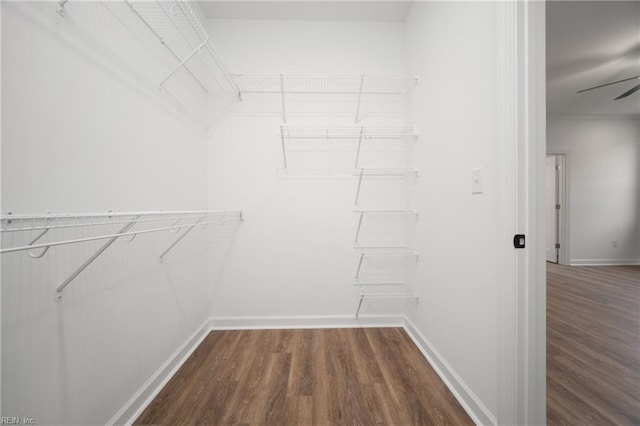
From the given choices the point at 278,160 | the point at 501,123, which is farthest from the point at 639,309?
the point at 278,160

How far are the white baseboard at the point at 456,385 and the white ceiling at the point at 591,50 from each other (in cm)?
292

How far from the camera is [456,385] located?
4.22 ft

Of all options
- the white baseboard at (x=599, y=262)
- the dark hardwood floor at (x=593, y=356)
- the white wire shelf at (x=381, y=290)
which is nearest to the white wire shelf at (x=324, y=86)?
the white wire shelf at (x=381, y=290)

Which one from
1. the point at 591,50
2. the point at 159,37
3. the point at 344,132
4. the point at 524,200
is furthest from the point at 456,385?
the point at 591,50

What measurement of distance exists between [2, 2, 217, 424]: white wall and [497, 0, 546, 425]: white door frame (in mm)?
1766

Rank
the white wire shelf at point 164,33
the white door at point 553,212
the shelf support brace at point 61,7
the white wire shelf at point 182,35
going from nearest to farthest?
1. the shelf support brace at point 61,7
2. the white wire shelf at point 164,33
3. the white wire shelf at point 182,35
4. the white door at point 553,212

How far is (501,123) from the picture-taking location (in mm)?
970

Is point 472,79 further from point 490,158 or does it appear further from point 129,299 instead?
point 129,299

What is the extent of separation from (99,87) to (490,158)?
182 cm

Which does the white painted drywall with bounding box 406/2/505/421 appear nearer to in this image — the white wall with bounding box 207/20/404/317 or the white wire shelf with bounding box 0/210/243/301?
the white wall with bounding box 207/20/404/317

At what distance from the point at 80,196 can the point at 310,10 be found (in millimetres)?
2143

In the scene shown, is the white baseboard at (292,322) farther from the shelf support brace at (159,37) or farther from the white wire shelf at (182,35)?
the shelf support brace at (159,37)

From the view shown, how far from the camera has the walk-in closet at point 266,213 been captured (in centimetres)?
81

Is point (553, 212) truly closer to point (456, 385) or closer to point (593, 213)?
point (593, 213)
